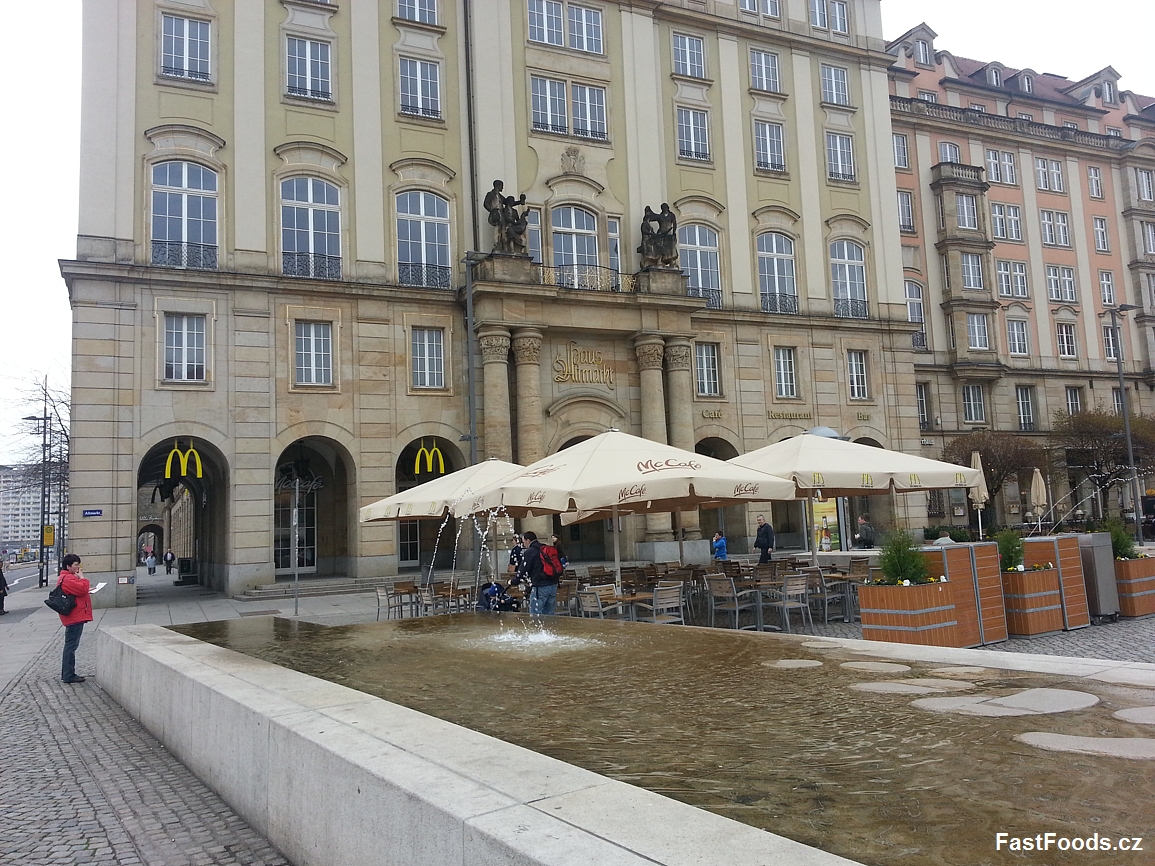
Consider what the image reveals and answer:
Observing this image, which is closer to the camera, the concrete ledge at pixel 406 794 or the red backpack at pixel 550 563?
the concrete ledge at pixel 406 794

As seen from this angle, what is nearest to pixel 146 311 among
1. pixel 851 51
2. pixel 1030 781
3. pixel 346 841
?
pixel 346 841

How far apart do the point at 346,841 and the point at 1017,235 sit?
52.0 m

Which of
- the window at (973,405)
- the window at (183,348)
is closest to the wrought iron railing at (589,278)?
the window at (183,348)

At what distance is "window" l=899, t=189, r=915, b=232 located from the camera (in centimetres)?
4500

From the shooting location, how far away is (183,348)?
25562 millimetres

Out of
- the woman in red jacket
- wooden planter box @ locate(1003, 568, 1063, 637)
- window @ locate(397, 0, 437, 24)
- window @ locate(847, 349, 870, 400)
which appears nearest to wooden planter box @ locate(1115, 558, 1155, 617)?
wooden planter box @ locate(1003, 568, 1063, 637)

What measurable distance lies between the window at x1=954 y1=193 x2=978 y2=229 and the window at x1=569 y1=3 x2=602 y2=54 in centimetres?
2253

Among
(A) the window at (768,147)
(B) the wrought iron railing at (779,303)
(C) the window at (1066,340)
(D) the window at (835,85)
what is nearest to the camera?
(B) the wrought iron railing at (779,303)

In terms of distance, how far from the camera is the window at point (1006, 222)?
47219 mm

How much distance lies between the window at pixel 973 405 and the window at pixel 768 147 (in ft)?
57.1

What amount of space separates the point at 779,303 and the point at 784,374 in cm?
281

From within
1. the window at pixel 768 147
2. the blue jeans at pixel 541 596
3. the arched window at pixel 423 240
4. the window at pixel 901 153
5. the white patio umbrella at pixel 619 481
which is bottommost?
the blue jeans at pixel 541 596

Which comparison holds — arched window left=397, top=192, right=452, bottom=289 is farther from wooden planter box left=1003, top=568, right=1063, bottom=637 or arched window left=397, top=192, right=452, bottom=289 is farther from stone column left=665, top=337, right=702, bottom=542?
wooden planter box left=1003, top=568, right=1063, bottom=637

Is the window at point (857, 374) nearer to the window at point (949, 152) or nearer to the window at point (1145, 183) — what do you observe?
the window at point (949, 152)
